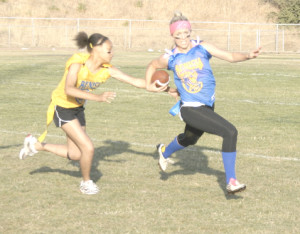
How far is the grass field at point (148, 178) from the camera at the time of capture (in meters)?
5.96

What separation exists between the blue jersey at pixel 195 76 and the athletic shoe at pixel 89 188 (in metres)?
1.40

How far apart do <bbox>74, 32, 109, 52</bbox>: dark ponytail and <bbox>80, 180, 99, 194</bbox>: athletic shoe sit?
60.1 inches

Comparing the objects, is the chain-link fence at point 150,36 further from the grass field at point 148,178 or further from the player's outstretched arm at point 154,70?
the player's outstretched arm at point 154,70

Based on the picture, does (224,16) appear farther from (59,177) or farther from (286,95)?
(59,177)

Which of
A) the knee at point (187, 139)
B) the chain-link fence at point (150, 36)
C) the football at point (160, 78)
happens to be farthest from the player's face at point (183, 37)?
the chain-link fence at point (150, 36)

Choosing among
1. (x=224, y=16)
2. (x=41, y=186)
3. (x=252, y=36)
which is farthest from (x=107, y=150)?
(x=224, y=16)

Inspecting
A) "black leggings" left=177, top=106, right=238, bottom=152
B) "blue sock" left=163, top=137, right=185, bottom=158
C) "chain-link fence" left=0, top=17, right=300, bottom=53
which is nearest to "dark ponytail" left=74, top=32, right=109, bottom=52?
"black leggings" left=177, top=106, right=238, bottom=152

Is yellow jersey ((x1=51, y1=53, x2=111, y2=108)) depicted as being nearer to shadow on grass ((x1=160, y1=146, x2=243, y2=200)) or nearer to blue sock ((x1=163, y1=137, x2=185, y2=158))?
blue sock ((x1=163, y1=137, x2=185, y2=158))

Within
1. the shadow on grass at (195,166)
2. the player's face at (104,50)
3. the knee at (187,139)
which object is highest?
the player's face at (104,50)

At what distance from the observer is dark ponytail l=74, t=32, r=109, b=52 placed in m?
7.07

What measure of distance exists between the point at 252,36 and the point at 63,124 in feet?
156

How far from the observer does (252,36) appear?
53.2 metres

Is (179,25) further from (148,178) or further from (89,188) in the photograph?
(89,188)

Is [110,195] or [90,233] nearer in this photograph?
[90,233]
